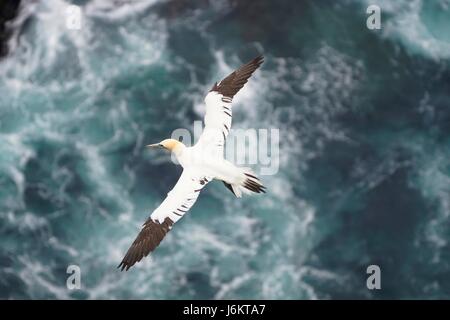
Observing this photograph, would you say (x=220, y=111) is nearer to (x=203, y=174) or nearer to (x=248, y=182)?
(x=203, y=174)

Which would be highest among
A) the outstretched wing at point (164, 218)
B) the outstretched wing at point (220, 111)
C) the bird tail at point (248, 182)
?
the outstretched wing at point (220, 111)

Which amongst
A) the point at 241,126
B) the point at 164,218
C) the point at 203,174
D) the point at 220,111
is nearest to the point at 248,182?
the point at 203,174

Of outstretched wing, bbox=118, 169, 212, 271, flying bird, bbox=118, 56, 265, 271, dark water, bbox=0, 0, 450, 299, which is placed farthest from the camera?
dark water, bbox=0, 0, 450, 299

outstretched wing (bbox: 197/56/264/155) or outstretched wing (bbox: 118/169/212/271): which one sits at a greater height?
outstretched wing (bbox: 197/56/264/155)

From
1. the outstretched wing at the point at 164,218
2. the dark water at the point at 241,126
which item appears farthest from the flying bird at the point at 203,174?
the dark water at the point at 241,126

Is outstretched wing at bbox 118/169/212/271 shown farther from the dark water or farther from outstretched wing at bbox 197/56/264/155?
the dark water

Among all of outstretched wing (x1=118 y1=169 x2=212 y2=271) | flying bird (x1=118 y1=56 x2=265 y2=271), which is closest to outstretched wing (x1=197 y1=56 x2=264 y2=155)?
flying bird (x1=118 y1=56 x2=265 y2=271)

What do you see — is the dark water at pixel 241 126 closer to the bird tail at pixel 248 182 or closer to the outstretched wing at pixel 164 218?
the outstretched wing at pixel 164 218

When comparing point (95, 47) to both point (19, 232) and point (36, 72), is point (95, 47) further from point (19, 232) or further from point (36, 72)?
point (19, 232)
